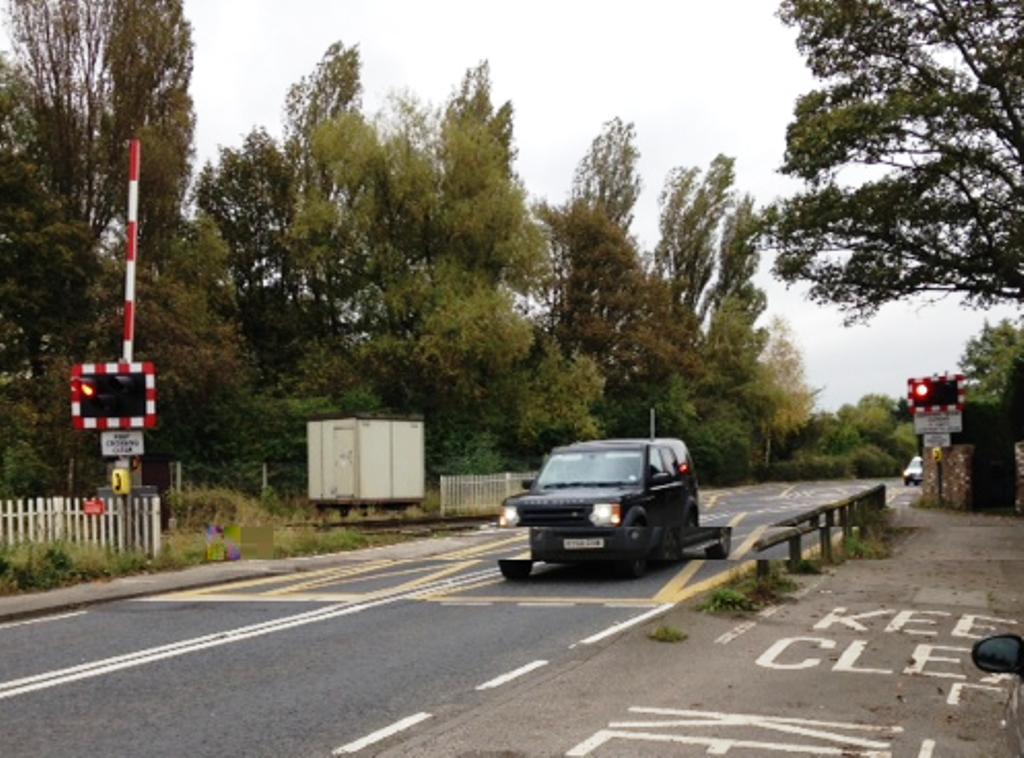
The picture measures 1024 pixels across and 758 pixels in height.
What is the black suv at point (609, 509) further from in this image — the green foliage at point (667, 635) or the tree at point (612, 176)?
the tree at point (612, 176)

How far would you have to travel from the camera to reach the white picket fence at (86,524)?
1642 centimetres

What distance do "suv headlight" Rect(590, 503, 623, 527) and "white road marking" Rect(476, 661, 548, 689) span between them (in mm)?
5703

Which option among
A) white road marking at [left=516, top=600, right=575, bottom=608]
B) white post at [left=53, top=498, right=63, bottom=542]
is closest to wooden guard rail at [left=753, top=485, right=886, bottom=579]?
white road marking at [left=516, top=600, right=575, bottom=608]

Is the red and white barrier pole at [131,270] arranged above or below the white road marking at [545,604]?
above

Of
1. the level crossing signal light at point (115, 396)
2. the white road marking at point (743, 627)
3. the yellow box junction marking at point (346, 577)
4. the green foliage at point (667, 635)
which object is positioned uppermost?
the level crossing signal light at point (115, 396)

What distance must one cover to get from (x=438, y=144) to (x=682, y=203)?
65.7ft

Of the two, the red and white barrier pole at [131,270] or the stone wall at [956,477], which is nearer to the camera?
the red and white barrier pole at [131,270]

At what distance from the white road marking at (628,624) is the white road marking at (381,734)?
3.12 metres

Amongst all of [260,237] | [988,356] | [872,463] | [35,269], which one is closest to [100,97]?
[35,269]

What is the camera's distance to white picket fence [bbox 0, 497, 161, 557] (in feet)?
53.9

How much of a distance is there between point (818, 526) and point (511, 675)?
353 inches

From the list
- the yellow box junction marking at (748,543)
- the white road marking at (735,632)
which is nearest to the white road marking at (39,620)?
the white road marking at (735,632)

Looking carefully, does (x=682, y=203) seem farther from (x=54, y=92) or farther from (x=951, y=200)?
(x=951, y=200)

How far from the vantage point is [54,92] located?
117ft
